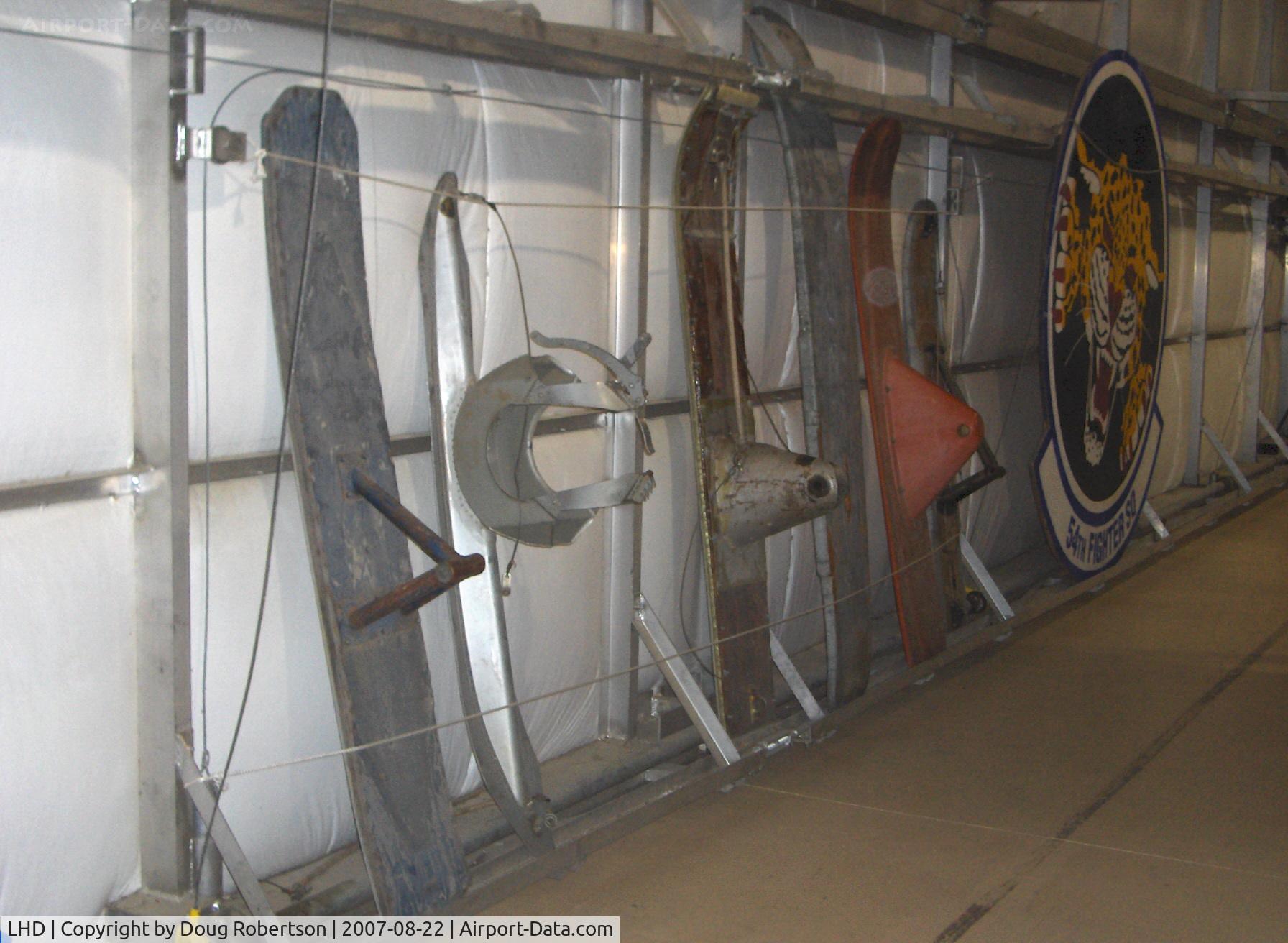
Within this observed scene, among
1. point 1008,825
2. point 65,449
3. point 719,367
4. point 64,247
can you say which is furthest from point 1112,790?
point 64,247

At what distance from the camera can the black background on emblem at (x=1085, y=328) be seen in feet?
13.7

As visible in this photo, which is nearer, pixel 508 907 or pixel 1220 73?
pixel 508 907

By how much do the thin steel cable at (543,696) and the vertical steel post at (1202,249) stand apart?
3.17m

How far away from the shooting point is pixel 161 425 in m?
1.90

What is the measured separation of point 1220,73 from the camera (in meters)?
6.77

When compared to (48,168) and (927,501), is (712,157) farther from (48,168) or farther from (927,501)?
(48,168)

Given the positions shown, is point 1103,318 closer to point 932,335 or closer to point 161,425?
point 932,335

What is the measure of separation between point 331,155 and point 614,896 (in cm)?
135

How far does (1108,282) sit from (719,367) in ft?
6.93

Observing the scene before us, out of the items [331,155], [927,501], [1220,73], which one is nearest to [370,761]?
[331,155]

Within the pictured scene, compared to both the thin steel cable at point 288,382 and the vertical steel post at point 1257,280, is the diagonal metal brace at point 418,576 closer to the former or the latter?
the thin steel cable at point 288,382

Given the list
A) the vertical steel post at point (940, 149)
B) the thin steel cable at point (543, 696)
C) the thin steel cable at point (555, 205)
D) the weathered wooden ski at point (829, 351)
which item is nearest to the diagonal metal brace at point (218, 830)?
the thin steel cable at point (543, 696)

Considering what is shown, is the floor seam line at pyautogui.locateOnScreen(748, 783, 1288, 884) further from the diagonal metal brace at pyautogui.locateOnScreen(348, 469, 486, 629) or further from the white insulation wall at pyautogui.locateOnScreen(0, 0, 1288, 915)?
the diagonal metal brace at pyautogui.locateOnScreen(348, 469, 486, 629)

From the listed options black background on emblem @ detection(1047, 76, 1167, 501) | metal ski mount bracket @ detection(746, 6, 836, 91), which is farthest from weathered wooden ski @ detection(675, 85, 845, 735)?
black background on emblem @ detection(1047, 76, 1167, 501)
